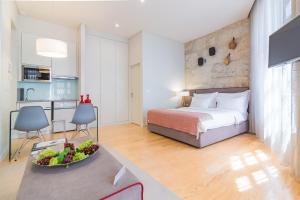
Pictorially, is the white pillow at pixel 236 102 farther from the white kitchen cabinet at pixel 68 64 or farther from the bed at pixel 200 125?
the white kitchen cabinet at pixel 68 64

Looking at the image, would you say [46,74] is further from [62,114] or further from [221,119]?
[221,119]

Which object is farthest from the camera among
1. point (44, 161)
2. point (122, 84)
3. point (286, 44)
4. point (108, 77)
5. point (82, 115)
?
point (122, 84)

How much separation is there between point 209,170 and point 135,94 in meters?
3.40

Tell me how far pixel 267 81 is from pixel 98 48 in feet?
14.1

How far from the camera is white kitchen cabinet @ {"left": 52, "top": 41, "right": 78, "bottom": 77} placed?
12.8 ft

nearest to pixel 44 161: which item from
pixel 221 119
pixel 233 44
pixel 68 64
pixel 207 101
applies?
pixel 221 119

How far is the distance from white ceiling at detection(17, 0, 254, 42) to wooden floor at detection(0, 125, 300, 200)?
2.90m

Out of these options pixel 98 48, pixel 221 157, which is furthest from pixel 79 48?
pixel 221 157

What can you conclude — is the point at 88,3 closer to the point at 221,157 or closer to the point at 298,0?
the point at 298,0

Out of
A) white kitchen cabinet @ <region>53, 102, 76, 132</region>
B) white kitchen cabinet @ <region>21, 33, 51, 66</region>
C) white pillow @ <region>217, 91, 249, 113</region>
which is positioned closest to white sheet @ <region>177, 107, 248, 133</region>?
white pillow @ <region>217, 91, 249, 113</region>

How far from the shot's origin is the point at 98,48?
177 inches

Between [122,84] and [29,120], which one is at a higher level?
[122,84]

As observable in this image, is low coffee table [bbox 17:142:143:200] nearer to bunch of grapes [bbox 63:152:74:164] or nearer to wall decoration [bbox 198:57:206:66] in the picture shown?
bunch of grapes [bbox 63:152:74:164]

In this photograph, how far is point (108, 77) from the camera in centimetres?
470
